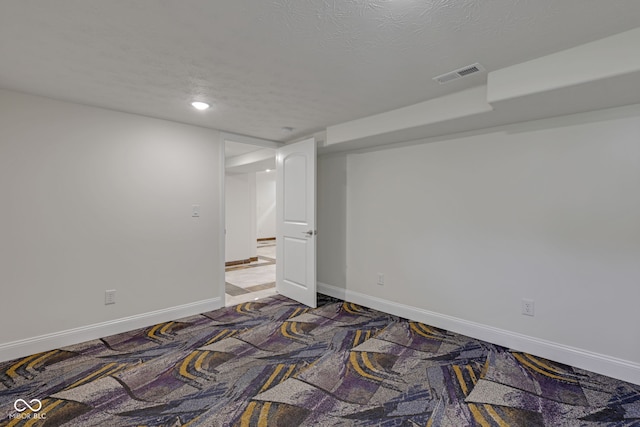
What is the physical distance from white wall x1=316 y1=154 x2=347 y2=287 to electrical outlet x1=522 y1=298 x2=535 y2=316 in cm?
207

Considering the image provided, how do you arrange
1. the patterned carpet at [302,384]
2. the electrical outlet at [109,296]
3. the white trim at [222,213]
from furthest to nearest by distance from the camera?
the white trim at [222,213] → the electrical outlet at [109,296] → the patterned carpet at [302,384]

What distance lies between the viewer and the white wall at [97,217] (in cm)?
254

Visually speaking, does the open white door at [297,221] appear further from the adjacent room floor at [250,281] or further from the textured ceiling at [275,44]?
the textured ceiling at [275,44]

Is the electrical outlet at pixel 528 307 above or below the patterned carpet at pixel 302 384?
above

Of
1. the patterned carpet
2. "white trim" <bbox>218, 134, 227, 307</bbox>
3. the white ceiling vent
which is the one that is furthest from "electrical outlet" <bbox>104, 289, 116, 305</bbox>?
the white ceiling vent

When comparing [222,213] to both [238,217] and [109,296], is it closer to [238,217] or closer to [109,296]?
[109,296]

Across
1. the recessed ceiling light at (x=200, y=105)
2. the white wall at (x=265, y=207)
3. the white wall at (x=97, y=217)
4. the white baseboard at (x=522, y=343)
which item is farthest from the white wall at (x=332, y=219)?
the white wall at (x=265, y=207)

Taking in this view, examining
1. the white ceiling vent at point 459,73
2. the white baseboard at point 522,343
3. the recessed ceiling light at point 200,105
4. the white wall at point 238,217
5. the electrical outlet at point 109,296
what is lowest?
the white baseboard at point 522,343

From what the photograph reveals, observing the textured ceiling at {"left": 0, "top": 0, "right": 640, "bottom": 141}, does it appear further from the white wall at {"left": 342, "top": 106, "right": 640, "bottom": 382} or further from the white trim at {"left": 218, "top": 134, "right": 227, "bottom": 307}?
the white trim at {"left": 218, "top": 134, "right": 227, "bottom": 307}

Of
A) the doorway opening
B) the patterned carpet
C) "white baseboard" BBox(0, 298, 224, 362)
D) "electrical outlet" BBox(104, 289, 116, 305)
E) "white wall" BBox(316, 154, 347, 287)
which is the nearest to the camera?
the patterned carpet

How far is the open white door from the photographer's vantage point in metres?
3.83

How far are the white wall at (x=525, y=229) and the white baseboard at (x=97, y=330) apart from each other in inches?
87.3

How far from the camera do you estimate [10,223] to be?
2508 millimetres

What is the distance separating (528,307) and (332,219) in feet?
8.05
